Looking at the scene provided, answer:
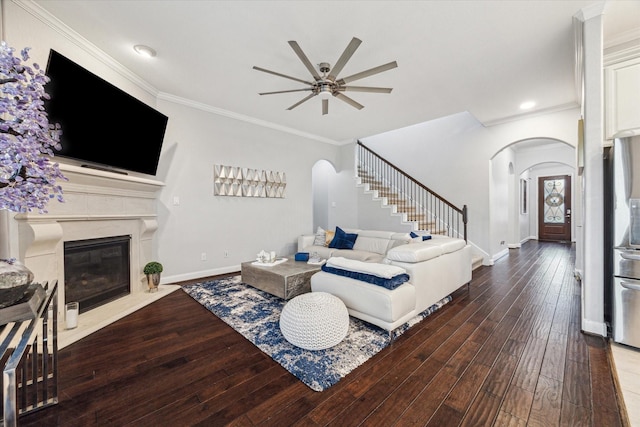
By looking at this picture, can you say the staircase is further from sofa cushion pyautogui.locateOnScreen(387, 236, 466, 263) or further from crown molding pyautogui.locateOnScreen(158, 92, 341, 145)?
sofa cushion pyautogui.locateOnScreen(387, 236, 466, 263)

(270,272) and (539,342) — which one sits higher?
(270,272)

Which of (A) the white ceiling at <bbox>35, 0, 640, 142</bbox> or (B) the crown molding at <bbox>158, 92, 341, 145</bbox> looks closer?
(A) the white ceiling at <bbox>35, 0, 640, 142</bbox>

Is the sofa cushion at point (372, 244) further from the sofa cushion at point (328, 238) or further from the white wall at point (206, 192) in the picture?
the white wall at point (206, 192)

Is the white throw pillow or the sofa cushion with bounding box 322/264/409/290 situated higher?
the white throw pillow

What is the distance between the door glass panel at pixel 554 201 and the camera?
28.9 feet

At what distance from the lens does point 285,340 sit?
7.39 ft

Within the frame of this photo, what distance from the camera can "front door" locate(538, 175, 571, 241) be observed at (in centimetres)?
870

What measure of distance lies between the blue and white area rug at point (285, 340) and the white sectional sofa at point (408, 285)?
16cm

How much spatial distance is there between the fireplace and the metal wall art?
1611mm

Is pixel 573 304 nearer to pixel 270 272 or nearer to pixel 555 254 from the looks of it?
pixel 270 272

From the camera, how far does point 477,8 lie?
2285 mm

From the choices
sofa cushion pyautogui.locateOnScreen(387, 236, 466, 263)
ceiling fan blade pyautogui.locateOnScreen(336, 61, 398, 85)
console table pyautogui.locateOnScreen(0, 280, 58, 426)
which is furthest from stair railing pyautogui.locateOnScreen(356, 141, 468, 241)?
console table pyautogui.locateOnScreen(0, 280, 58, 426)

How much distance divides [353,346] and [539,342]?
1.60 metres

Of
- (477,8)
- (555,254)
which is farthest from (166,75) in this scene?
(555,254)
